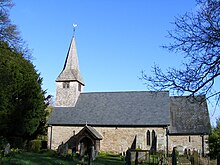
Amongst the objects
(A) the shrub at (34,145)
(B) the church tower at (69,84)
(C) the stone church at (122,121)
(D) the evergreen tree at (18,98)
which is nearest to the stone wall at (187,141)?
(C) the stone church at (122,121)

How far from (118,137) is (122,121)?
200 cm

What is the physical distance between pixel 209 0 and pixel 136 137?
25673mm

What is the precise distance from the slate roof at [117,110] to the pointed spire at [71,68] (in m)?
2.97

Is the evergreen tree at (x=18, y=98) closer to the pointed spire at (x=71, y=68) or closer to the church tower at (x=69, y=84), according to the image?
the church tower at (x=69, y=84)

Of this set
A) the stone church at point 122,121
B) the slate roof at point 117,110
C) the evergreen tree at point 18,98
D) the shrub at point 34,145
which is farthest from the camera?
the slate roof at point 117,110

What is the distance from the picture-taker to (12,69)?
101 ft

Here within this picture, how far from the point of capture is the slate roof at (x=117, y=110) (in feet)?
115

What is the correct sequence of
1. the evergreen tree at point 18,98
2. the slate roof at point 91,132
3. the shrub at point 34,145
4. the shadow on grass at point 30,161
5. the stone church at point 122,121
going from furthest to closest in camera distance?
the shrub at point 34,145 → the slate roof at point 91,132 → the stone church at point 122,121 → the evergreen tree at point 18,98 → the shadow on grass at point 30,161

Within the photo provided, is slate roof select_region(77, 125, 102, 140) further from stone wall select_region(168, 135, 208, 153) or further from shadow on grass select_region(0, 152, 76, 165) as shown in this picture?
shadow on grass select_region(0, 152, 76, 165)

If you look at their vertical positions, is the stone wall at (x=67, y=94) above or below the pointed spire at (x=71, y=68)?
below

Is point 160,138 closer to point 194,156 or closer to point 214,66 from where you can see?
point 194,156

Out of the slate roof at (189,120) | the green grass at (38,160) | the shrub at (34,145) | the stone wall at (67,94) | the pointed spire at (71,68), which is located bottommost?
the shrub at (34,145)

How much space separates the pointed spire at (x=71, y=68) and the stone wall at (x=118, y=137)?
710 centimetres

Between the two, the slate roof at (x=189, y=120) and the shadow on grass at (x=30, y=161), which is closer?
the shadow on grass at (x=30, y=161)
